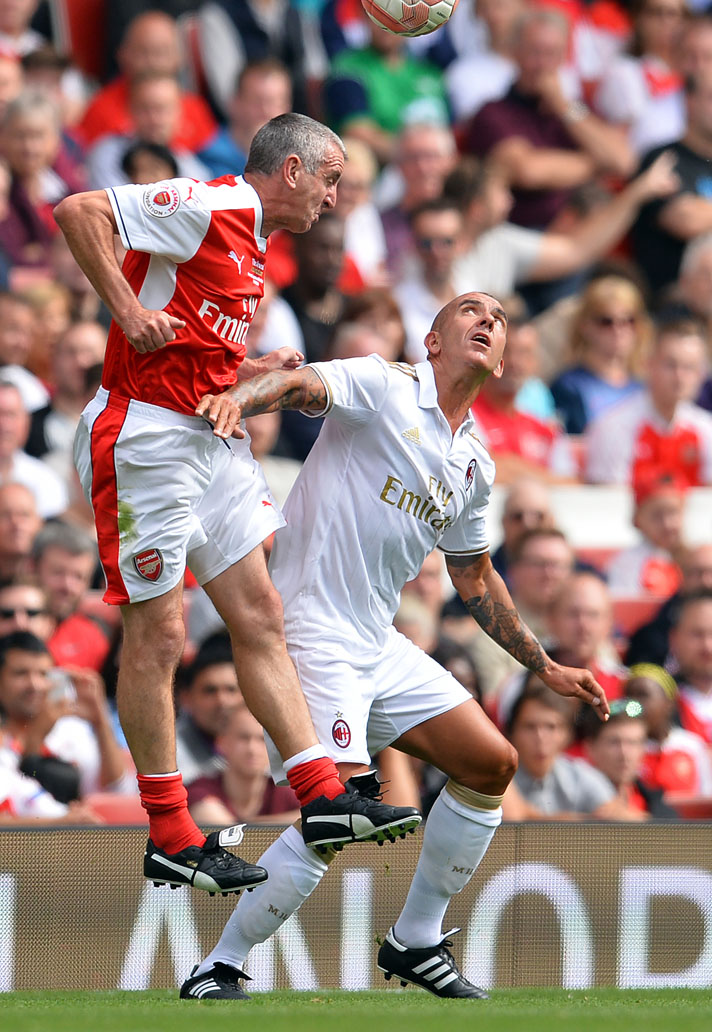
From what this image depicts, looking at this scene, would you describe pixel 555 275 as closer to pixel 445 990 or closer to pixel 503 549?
pixel 503 549

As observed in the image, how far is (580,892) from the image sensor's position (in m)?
7.43

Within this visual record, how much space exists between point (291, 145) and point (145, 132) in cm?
564

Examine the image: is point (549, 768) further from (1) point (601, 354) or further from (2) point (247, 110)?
(2) point (247, 110)

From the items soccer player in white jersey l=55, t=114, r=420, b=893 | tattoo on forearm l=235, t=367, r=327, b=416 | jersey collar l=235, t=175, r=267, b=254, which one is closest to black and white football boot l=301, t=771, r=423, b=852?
soccer player in white jersey l=55, t=114, r=420, b=893

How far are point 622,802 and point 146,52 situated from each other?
6.03 m

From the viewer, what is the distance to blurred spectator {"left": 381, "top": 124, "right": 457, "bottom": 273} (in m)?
12.0

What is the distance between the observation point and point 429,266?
11328mm

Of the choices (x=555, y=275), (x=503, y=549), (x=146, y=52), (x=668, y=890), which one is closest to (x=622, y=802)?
(x=668, y=890)

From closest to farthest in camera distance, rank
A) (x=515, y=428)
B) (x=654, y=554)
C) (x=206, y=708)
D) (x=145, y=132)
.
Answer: (x=206, y=708) → (x=654, y=554) → (x=515, y=428) → (x=145, y=132)

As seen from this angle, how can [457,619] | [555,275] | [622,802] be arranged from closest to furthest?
[622,802] < [457,619] < [555,275]

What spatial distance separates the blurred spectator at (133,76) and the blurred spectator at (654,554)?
397 centimetres

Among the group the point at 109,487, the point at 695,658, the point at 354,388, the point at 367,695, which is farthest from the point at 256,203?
the point at 695,658

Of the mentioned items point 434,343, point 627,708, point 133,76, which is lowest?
point 627,708

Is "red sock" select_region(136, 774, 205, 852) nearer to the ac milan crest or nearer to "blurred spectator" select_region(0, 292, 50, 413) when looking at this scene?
the ac milan crest
